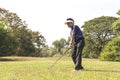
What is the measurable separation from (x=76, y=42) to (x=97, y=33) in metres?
65.2

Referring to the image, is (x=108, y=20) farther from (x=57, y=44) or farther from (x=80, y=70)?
(x=80, y=70)

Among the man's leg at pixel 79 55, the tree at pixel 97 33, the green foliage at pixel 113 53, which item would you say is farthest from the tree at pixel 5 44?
the man's leg at pixel 79 55

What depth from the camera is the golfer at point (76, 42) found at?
1556 centimetres

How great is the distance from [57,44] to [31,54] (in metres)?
52.3

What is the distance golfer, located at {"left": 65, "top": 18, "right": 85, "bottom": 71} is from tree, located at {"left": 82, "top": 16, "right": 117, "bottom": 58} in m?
61.7

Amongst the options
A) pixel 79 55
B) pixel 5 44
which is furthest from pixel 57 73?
pixel 5 44

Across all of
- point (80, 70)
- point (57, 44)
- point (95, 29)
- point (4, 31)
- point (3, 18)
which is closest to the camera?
point (80, 70)

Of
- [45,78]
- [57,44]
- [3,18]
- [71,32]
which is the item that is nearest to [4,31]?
[3,18]

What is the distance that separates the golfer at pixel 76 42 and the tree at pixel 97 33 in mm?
61694

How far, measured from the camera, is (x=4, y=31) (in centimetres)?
5297

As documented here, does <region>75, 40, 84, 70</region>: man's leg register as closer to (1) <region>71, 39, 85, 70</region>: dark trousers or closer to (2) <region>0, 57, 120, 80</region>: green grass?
(1) <region>71, 39, 85, 70</region>: dark trousers

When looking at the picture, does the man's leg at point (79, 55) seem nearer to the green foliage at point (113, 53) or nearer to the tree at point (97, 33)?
the green foliage at point (113, 53)

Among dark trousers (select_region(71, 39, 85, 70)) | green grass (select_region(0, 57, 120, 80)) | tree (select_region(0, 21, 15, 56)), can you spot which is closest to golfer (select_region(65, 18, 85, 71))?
dark trousers (select_region(71, 39, 85, 70))

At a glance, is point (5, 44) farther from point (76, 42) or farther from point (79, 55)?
point (79, 55)
